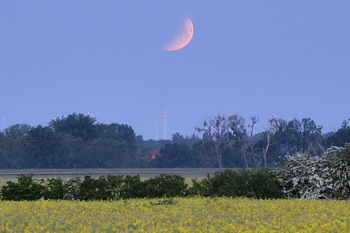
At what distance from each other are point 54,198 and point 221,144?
75127mm

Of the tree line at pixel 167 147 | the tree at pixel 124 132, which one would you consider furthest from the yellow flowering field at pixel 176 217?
the tree at pixel 124 132

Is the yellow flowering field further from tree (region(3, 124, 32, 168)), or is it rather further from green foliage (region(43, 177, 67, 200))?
tree (region(3, 124, 32, 168))

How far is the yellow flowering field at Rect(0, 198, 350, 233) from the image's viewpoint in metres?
13.9

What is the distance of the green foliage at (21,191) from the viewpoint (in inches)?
989

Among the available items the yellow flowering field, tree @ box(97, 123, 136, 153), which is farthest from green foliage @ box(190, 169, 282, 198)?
tree @ box(97, 123, 136, 153)

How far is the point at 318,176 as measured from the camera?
2567 centimetres

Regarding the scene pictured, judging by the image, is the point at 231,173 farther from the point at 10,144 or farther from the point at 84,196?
the point at 10,144

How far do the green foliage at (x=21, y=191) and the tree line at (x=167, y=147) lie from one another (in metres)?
65.9

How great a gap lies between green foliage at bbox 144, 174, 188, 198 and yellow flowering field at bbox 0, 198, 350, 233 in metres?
3.84

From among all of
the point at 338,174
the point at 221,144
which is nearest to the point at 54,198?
the point at 338,174

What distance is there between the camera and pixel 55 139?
301ft

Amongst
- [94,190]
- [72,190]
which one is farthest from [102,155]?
[94,190]

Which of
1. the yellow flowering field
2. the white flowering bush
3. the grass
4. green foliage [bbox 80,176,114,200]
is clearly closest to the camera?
the yellow flowering field

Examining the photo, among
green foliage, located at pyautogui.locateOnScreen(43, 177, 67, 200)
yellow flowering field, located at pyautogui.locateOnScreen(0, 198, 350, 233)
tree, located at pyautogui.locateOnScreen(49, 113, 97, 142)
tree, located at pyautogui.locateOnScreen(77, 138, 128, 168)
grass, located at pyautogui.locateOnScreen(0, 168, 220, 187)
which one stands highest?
tree, located at pyautogui.locateOnScreen(49, 113, 97, 142)
